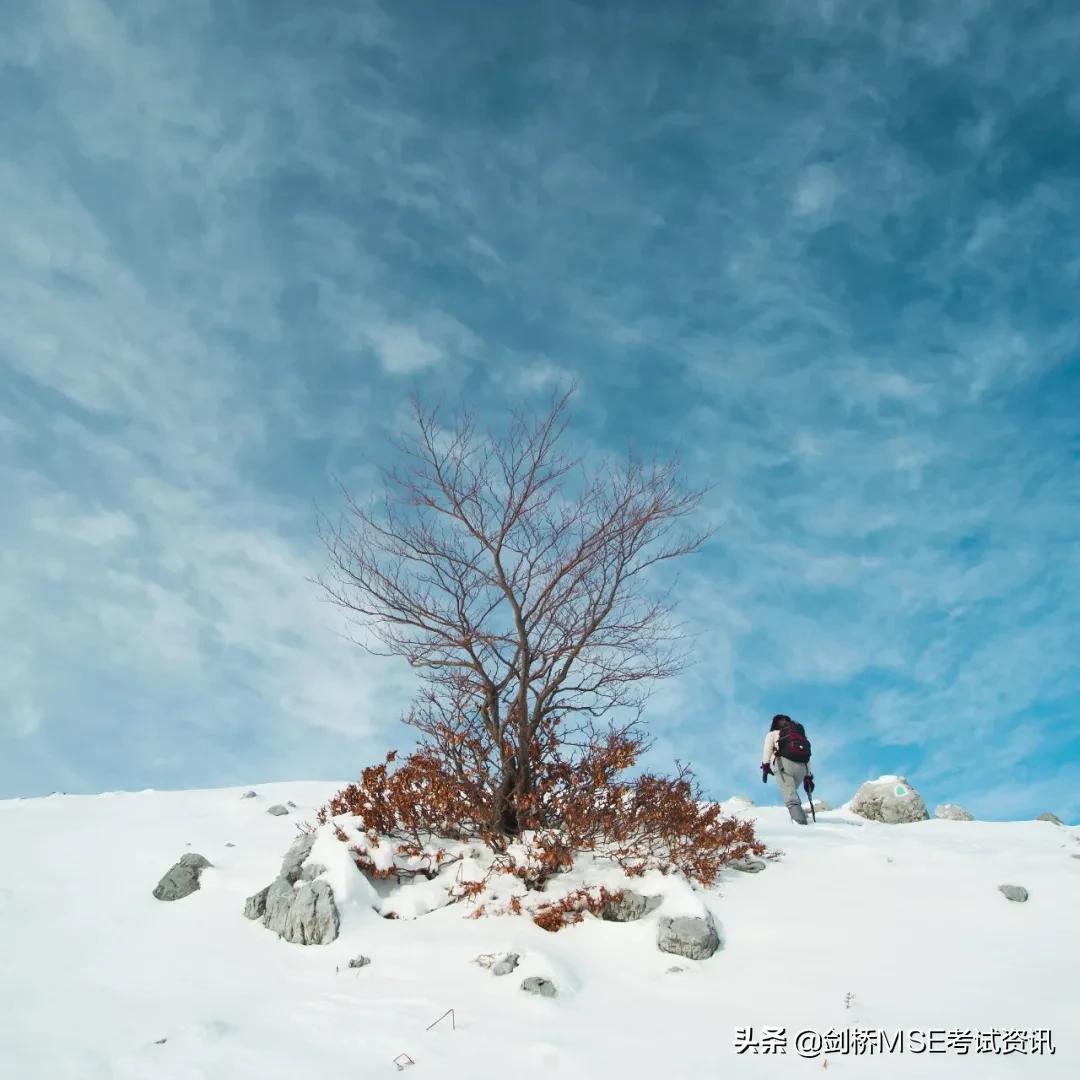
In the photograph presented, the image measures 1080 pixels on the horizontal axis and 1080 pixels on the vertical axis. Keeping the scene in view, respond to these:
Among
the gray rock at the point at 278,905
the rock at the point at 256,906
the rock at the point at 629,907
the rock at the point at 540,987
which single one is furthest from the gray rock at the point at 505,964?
the rock at the point at 256,906

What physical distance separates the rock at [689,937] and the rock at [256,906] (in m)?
4.11

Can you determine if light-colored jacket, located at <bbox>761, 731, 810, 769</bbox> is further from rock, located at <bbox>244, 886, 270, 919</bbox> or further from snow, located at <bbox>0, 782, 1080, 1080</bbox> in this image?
rock, located at <bbox>244, 886, 270, 919</bbox>

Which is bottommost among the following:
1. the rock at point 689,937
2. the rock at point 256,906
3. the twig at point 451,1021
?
the twig at point 451,1021

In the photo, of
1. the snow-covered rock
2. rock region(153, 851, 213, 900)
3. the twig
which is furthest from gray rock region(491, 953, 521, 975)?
the snow-covered rock

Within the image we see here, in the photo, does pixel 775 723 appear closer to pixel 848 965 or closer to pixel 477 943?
pixel 848 965

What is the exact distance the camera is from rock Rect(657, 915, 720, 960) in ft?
24.1

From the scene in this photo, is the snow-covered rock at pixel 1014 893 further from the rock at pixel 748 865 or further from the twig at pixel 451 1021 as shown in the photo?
the twig at pixel 451 1021

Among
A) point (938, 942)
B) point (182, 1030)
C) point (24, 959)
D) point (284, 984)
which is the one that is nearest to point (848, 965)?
point (938, 942)

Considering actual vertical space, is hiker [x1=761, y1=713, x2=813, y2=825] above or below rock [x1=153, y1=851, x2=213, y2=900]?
above

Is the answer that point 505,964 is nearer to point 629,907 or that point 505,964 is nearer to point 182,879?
point 629,907

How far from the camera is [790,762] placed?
43.0 ft

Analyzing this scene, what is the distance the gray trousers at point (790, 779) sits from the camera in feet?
42.7

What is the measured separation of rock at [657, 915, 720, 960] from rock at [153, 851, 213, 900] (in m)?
5.41

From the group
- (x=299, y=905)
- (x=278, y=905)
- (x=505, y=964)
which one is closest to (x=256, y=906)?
(x=278, y=905)
